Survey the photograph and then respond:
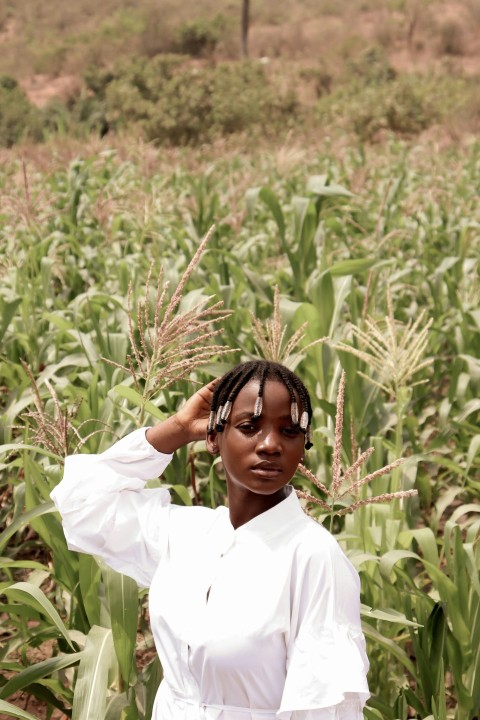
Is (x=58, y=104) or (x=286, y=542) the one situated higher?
(x=286, y=542)

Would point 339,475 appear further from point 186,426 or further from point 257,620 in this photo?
point 257,620

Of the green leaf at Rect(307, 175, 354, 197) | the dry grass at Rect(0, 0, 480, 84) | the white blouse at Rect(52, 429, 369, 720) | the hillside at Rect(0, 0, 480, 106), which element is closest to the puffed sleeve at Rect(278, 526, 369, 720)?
the white blouse at Rect(52, 429, 369, 720)

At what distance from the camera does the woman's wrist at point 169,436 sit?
179cm

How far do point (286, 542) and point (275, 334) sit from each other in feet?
3.74

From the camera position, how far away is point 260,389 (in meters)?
1.55

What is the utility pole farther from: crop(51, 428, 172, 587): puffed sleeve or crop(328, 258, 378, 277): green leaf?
crop(51, 428, 172, 587): puffed sleeve

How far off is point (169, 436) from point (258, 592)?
0.38m

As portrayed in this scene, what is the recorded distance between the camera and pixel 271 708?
1537mm

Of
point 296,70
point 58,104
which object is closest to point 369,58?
point 296,70

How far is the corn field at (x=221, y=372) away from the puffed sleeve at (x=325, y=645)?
44 cm

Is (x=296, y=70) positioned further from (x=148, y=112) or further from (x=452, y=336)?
(x=452, y=336)

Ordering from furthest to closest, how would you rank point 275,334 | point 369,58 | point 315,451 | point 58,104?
point 369,58
point 58,104
point 315,451
point 275,334

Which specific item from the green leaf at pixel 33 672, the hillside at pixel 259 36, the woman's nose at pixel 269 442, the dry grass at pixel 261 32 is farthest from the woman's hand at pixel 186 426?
the dry grass at pixel 261 32

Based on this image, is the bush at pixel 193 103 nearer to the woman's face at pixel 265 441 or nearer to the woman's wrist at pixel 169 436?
the woman's wrist at pixel 169 436
